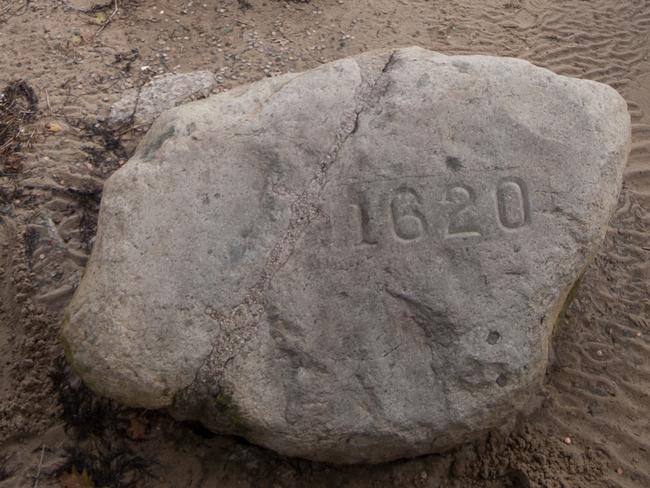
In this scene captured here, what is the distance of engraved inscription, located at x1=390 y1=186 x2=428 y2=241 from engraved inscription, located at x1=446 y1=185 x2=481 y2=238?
120 mm

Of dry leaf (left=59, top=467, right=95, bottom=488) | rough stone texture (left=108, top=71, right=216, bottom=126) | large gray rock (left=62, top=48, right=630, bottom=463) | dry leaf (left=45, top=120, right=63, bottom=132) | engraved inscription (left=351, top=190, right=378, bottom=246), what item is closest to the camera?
large gray rock (left=62, top=48, right=630, bottom=463)

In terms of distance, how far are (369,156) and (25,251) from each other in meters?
2.11

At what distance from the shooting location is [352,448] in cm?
258

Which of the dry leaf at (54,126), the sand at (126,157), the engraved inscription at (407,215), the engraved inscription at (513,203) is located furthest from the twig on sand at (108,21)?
the engraved inscription at (513,203)

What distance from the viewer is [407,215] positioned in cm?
261

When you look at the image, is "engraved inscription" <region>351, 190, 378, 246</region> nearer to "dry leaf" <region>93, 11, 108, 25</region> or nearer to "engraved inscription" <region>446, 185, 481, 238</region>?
"engraved inscription" <region>446, 185, 481, 238</region>

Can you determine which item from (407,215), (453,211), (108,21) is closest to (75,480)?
(407,215)

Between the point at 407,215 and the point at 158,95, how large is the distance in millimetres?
2401

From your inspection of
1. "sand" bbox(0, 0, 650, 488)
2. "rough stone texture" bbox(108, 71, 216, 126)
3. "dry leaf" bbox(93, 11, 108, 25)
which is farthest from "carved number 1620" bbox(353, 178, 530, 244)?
"dry leaf" bbox(93, 11, 108, 25)

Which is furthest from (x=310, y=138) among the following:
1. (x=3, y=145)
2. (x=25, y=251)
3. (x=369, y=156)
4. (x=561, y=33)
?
(x=561, y=33)

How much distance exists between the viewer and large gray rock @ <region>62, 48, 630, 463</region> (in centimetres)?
249

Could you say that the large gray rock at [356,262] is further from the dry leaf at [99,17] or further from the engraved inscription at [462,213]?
the dry leaf at [99,17]

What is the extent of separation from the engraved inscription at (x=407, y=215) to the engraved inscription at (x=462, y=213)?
120 mm

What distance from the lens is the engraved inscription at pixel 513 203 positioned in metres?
2.60
